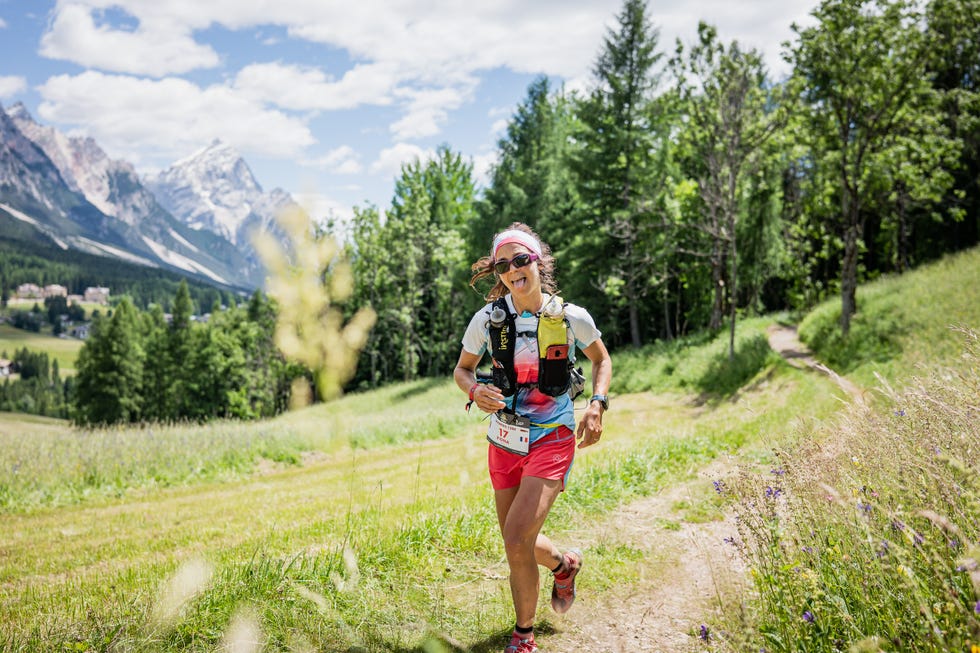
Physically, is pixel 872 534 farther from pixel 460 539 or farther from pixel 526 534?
pixel 460 539

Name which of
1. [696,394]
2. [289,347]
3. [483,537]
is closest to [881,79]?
[696,394]

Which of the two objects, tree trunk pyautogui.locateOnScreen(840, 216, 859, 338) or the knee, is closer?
the knee

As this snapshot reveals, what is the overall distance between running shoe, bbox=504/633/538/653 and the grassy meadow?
0.26 metres

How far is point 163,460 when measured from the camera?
496 inches

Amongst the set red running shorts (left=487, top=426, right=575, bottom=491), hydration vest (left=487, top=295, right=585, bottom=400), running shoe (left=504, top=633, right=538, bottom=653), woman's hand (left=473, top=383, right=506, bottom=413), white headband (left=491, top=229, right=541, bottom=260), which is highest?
white headband (left=491, top=229, right=541, bottom=260)

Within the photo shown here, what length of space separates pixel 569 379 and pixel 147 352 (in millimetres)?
78783

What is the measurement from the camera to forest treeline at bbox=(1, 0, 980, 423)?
15336 millimetres

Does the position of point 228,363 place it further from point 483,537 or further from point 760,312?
point 483,537

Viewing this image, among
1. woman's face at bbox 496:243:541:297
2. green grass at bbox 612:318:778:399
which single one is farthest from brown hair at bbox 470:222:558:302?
green grass at bbox 612:318:778:399

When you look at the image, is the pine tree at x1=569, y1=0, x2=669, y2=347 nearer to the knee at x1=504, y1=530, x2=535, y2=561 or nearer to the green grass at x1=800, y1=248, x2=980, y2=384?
the green grass at x1=800, y1=248, x2=980, y2=384

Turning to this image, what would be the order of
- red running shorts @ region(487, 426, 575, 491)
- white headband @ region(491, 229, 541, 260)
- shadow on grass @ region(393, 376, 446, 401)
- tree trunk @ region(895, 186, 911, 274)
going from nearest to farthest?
red running shorts @ region(487, 426, 575, 491)
white headband @ region(491, 229, 541, 260)
tree trunk @ region(895, 186, 911, 274)
shadow on grass @ region(393, 376, 446, 401)

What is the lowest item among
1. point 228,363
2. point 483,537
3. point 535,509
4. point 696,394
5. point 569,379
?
point 228,363

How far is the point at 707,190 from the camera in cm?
1847

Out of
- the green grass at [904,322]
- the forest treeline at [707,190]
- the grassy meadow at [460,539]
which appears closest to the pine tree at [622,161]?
the forest treeline at [707,190]
